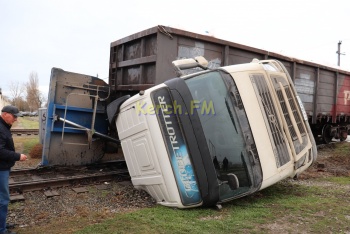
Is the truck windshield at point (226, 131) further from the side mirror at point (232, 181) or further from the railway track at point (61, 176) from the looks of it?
the railway track at point (61, 176)

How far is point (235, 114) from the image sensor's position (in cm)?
364

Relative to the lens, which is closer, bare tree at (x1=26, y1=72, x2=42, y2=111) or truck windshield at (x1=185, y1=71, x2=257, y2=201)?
truck windshield at (x1=185, y1=71, x2=257, y2=201)

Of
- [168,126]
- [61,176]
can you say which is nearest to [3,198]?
[168,126]

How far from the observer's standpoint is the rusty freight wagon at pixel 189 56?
5.29m

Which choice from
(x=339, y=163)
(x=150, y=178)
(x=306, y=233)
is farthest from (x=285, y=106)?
(x=339, y=163)

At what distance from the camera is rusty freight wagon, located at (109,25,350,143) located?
17.4ft

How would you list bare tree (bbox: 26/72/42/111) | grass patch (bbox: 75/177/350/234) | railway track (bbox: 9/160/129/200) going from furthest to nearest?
1. bare tree (bbox: 26/72/42/111)
2. railway track (bbox: 9/160/129/200)
3. grass patch (bbox: 75/177/350/234)

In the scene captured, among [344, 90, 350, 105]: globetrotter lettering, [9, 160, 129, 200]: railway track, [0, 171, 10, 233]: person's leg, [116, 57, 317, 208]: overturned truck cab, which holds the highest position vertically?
[344, 90, 350, 105]: globetrotter lettering

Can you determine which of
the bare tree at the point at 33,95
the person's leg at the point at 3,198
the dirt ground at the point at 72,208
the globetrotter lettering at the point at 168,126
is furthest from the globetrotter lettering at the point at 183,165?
the bare tree at the point at 33,95

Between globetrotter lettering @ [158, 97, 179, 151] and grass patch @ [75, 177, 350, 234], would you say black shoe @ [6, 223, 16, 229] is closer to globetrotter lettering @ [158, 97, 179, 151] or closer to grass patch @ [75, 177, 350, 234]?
grass patch @ [75, 177, 350, 234]

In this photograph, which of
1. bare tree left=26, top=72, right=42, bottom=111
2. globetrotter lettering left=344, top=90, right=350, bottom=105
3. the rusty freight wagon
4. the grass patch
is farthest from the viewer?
bare tree left=26, top=72, right=42, bottom=111

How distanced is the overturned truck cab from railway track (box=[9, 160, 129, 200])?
1551mm

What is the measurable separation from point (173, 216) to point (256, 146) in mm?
1288

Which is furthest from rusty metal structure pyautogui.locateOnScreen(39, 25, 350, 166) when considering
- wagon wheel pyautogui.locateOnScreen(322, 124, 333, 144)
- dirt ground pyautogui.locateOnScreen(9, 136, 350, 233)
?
wagon wheel pyautogui.locateOnScreen(322, 124, 333, 144)
